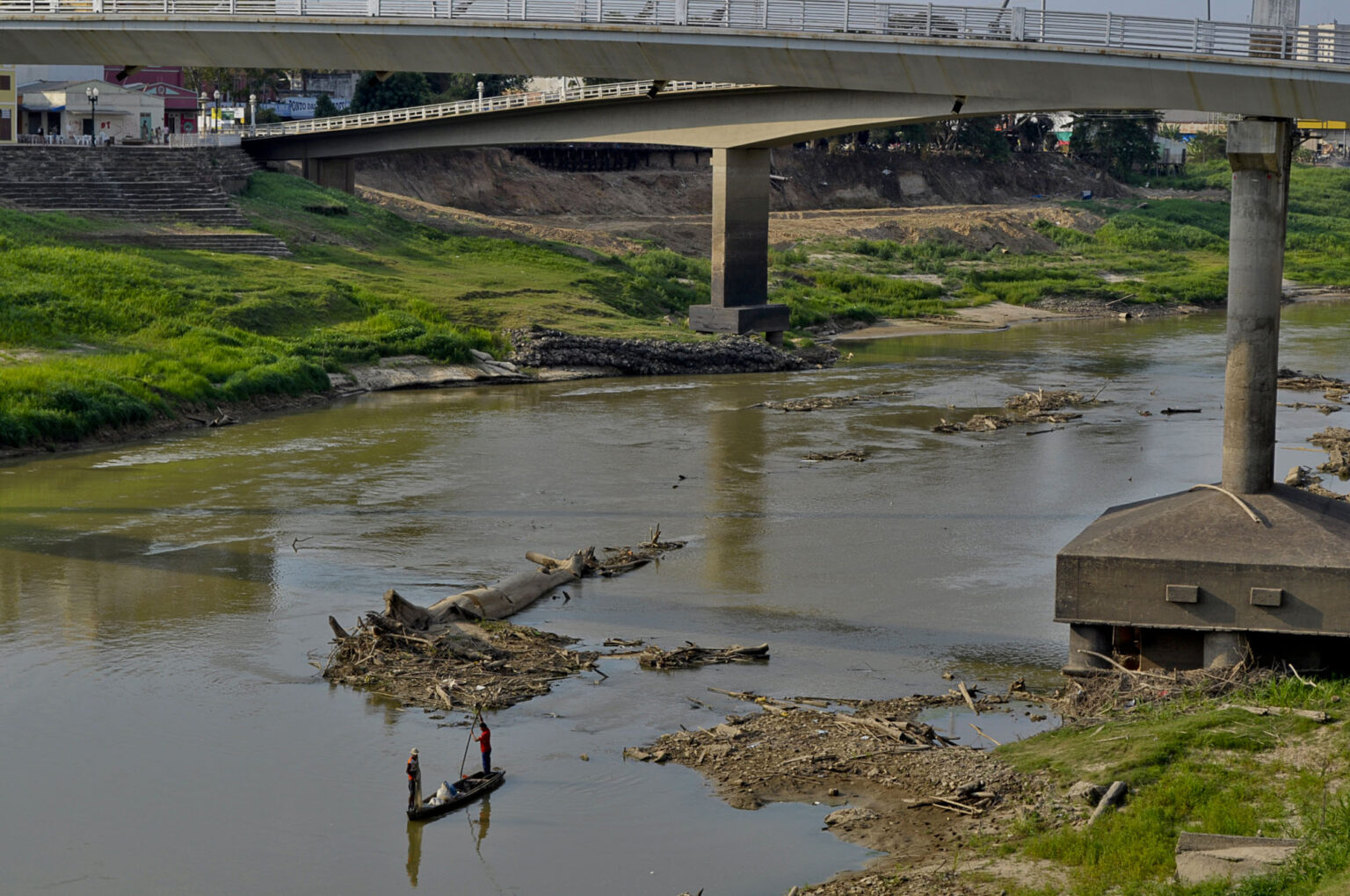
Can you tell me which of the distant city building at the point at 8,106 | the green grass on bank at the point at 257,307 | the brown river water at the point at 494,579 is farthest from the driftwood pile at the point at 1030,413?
the distant city building at the point at 8,106

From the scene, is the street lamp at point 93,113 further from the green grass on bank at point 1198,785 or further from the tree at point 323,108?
the green grass on bank at point 1198,785

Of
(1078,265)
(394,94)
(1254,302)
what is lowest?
(1078,265)

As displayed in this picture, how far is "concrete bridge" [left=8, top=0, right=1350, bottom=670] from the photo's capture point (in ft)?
56.4

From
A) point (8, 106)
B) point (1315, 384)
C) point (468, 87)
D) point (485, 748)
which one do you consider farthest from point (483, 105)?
point (485, 748)

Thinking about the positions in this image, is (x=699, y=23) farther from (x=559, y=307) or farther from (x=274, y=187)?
(x=274, y=187)

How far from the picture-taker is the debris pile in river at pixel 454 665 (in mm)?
17188

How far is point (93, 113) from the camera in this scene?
62.2 m

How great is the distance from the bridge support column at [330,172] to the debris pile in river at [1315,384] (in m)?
36.5

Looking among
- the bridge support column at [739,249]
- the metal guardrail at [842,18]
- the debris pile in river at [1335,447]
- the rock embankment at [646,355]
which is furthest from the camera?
the bridge support column at [739,249]

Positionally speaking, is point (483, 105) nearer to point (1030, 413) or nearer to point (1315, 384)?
point (1030, 413)

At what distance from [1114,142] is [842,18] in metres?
87.5

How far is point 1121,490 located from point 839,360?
21.2m

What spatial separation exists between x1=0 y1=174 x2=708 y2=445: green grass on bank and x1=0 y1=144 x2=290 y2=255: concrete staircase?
1225 mm

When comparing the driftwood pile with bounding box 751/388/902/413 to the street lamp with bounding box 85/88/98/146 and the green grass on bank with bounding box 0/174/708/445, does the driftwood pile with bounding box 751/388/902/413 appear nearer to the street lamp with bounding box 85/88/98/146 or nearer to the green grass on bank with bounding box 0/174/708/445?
the green grass on bank with bounding box 0/174/708/445
